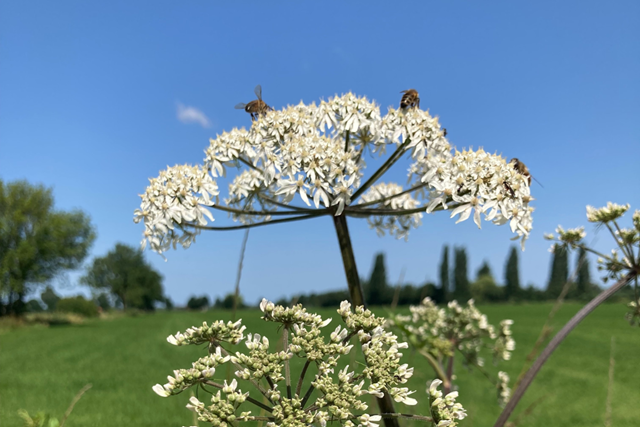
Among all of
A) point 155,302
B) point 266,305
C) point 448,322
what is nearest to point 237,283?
point 266,305

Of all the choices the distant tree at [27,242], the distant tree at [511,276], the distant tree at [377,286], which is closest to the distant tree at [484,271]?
the distant tree at [511,276]

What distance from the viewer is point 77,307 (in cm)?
5622

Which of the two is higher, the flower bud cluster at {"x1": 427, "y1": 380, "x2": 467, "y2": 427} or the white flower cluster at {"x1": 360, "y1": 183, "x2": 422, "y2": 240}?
the white flower cluster at {"x1": 360, "y1": 183, "x2": 422, "y2": 240}

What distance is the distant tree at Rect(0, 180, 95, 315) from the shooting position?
44.7 meters

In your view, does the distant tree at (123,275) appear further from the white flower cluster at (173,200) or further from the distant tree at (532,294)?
the white flower cluster at (173,200)

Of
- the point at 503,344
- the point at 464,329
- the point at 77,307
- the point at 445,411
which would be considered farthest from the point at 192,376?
the point at 77,307

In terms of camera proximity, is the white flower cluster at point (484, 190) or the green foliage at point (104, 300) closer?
the white flower cluster at point (484, 190)

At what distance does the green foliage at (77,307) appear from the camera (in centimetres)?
5554

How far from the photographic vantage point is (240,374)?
205cm

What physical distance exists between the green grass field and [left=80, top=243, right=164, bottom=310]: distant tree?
61.0 metres

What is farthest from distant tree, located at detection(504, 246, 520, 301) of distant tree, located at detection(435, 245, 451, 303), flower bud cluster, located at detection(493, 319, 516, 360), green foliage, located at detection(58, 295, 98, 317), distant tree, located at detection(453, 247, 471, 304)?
flower bud cluster, located at detection(493, 319, 516, 360)

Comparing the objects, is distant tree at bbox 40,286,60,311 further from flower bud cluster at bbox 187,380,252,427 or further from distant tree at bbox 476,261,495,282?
distant tree at bbox 476,261,495,282

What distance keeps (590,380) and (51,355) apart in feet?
75.1

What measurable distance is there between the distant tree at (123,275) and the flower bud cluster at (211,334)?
86.9m
